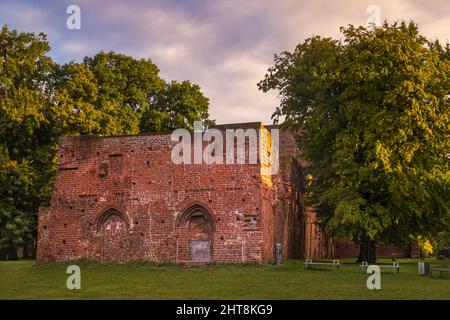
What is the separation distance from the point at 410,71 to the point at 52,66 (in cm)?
2151

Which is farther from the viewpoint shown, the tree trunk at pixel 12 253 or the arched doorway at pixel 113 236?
the tree trunk at pixel 12 253

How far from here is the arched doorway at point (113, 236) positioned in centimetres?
2602

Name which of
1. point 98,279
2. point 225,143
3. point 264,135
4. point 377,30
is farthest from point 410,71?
point 98,279

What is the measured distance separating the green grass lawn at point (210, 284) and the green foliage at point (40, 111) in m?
9.72

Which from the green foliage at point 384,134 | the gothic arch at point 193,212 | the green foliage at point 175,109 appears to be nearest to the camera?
the green foliage at point 384,134

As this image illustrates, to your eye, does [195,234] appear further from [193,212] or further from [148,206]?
[148,206]

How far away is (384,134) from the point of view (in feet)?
79.5

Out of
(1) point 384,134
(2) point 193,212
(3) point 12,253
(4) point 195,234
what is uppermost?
(1) point 384,134

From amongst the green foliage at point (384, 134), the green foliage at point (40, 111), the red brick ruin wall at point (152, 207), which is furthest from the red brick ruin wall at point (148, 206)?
the green foliage at point (40, 111)

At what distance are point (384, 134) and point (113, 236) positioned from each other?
12167mm

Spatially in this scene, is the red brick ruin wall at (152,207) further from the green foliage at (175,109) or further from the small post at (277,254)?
the green foliage at (175,109)

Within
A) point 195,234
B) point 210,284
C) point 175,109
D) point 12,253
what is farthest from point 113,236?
point 175,109

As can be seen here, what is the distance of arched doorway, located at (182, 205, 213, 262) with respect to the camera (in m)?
25.0

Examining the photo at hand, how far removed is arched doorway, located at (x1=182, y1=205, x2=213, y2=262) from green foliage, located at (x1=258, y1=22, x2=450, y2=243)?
16.7 ft
